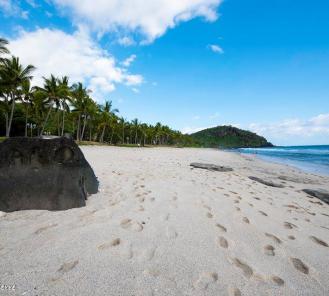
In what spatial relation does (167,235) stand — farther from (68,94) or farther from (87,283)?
(68,94)

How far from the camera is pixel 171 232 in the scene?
3135 millimetres

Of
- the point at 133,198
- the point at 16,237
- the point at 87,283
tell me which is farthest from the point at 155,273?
the point at 133,198

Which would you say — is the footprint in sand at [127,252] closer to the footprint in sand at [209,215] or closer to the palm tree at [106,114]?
the footprint in sand at [209,215]

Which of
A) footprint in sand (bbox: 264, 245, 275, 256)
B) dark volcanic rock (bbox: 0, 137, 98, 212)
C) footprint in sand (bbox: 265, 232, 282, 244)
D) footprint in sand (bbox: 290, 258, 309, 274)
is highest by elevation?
dark volcanic rock (bbox: 0, 137, 98, 212)

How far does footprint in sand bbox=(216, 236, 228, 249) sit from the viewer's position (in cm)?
283

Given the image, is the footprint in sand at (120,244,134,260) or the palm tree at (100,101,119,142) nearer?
the footprint in sand at (120,244,134,260)

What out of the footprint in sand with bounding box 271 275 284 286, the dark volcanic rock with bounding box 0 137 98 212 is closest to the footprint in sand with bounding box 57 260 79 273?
the dark volcanic rock with bounding box 0 137 98 212

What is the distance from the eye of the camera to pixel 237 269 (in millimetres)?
2344

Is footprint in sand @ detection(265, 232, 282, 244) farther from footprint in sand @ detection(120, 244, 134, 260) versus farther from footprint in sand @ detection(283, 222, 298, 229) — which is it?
footprint in sand @ detection(120, 244, 134, 260)

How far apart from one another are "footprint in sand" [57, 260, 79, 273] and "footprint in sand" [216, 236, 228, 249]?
1.76 meters

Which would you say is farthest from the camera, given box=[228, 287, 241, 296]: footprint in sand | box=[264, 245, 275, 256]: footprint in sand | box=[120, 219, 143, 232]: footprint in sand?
box=[120, 219, 143, 232]: footprint in sand

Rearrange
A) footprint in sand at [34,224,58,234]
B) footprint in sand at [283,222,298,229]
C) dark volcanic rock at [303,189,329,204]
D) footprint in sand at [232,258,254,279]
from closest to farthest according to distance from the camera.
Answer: footprint in sand at [232,258,254,279] → footprint in sand at [34,224,58,234] → footprint in sand at [283,222,298,229] → dark volcanic rock at [303,189,329,204]

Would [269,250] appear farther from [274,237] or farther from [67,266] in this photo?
[67,266]

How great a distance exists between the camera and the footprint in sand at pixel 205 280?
207 cm
